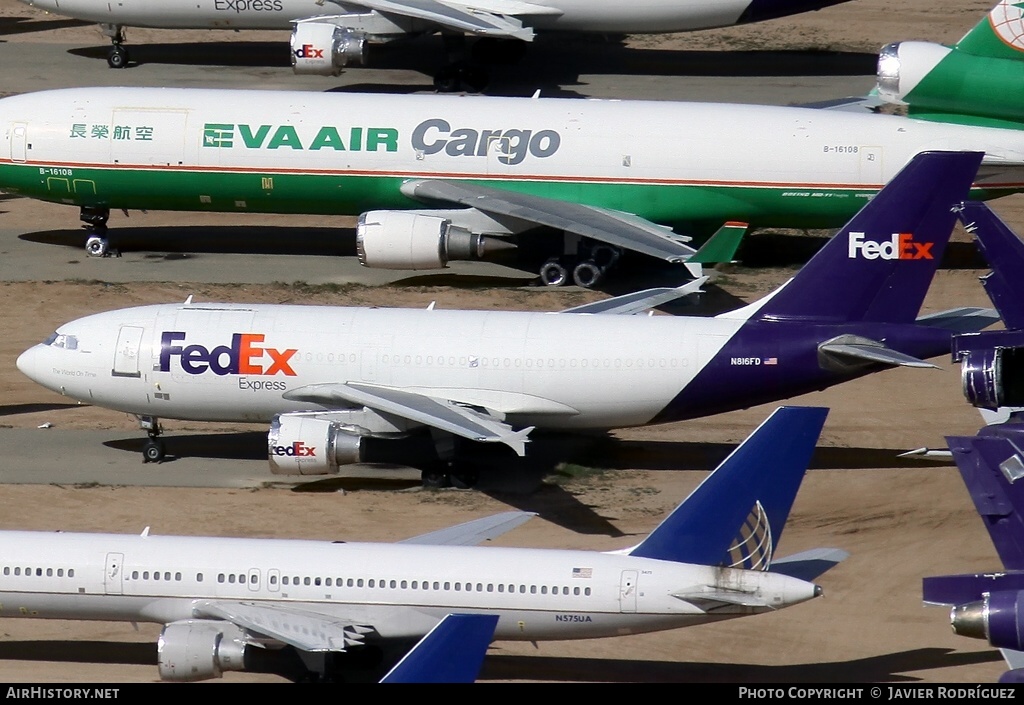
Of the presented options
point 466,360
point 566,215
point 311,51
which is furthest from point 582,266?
point 311,51

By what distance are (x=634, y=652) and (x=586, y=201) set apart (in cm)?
2038

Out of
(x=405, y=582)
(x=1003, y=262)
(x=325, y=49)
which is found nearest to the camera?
(x=405, y=582)

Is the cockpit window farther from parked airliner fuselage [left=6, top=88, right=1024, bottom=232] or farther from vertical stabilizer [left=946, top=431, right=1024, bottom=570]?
vertical stabilizer [left=946, top=431, right=1024, bottom=570]

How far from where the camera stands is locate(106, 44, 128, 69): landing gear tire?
2621 inches

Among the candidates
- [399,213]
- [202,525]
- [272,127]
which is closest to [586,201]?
[399,213]

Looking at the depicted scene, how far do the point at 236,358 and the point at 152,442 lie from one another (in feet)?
11.9

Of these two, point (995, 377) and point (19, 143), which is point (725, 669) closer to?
point (995, 377)

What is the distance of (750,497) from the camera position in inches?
1175

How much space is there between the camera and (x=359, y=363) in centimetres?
3922

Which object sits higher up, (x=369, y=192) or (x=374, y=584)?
(x=369, y=192)

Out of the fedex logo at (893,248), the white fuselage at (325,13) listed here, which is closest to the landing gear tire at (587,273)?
the fedex logo at (893,248)

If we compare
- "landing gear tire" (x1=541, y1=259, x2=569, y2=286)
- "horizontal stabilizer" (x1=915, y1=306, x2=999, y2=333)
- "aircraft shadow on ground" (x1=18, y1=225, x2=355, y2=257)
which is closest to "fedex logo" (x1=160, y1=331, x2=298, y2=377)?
"landing gear tire" (x1=541, y1=259, x2=569, y2=286)

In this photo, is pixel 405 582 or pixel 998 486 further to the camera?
pixel 405 582

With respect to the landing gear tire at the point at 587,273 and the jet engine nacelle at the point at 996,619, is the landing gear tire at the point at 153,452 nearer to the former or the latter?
the landing gear tire at the point at 587,273
